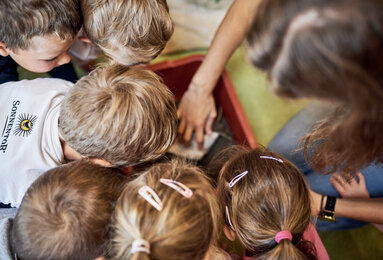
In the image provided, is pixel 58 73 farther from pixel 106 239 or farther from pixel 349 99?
pixel 349 99

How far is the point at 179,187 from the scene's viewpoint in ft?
2.09

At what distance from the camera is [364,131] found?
56 centimetres

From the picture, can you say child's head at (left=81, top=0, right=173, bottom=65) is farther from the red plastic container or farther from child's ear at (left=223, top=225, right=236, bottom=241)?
child's ear at (left=223, top=225, right=236, bottom=241)

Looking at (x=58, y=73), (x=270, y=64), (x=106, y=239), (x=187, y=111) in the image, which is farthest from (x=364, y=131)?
(x=58, y=73)

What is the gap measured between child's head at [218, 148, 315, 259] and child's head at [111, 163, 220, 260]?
3.5 inches

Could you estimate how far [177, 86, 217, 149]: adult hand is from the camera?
1169 mm

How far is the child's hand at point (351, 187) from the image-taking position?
102cm

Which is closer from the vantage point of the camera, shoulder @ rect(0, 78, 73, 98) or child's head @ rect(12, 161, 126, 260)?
child's head @ rect(12, 161, 126, 260)

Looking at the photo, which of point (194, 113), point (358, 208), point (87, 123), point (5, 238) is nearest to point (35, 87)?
point (87, 123)

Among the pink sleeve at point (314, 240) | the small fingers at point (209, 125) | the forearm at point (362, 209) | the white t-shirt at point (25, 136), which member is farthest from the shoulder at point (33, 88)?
the forearm at point (362, 209)

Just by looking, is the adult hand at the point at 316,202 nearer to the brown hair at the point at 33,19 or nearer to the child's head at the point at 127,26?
the child's head at the point at 127,26

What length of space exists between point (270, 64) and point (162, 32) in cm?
46

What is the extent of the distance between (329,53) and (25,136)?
2.63ft

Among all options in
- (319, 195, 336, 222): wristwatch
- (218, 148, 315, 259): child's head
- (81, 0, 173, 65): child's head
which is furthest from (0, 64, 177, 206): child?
(319, 195, 336, 222): wristwatch
